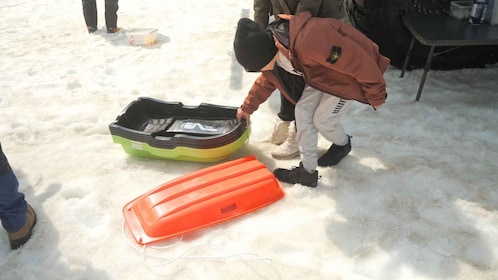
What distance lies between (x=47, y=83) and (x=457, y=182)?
331 centimetres

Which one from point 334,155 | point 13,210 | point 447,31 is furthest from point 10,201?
point 447,31

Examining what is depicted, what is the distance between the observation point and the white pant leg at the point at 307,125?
215cm

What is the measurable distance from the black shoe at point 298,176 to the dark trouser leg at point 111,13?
326 centimetres

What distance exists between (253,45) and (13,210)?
133 cm

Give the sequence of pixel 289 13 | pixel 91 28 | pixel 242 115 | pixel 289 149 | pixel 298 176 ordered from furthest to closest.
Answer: pixel 91 28 → pixel 289 13 → pixel 289 149 → pixel 242 115 → pixel 298 176

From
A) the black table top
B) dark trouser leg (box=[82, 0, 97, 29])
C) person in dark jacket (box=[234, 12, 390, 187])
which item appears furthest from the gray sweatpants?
dark trouser leg (box=[82, 0, 97, 29])

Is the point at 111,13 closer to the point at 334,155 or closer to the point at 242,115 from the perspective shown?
the point at 242,115

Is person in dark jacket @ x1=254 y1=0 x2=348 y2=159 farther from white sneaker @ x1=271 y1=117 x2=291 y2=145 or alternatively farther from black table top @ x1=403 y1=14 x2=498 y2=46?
black table top @ x1=403 y1=14 x2=498 y2=46

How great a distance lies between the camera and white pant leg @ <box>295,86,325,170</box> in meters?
2.15

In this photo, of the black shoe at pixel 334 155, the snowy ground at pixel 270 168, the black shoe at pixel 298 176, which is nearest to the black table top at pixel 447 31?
the snowy ground at pixel 270 168

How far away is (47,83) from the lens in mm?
3590

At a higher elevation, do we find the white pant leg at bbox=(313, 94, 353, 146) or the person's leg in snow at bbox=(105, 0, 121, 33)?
the white pant leg at bbox=(313, 94, 353, 146)

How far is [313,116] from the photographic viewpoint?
7.13ft

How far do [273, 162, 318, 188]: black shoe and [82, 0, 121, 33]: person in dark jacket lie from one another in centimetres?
326
